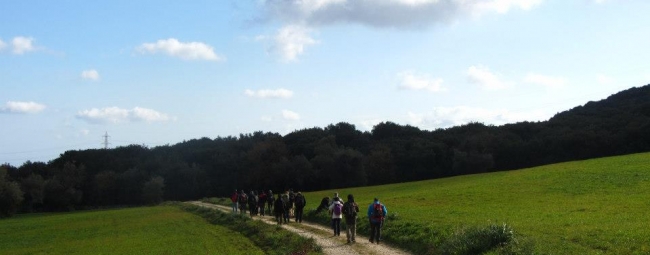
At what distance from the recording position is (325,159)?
12719 cm

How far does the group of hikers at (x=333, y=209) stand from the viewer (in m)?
29.1

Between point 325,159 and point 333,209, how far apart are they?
9484cm

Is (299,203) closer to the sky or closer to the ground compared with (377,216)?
closer to the sky

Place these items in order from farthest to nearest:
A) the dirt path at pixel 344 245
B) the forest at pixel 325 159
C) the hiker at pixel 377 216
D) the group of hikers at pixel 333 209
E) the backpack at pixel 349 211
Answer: the forest at pixel 325 159 → the backpack at pixel 349 211 → the group of hikers at pixel 333 209 → the hiker at pixel 377 216 → the dirt path at pixel 344 245

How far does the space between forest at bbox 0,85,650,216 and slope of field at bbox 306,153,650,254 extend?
152ft

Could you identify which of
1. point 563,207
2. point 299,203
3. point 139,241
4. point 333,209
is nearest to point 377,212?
point 333,209

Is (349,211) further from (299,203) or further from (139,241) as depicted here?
(139,241)

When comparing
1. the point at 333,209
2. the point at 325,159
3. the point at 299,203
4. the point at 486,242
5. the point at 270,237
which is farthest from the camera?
the point at 325,159

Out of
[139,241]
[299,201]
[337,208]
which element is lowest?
[139,241]

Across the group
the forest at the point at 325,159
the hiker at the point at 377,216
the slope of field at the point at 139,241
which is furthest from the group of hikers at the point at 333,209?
the forest at the point at 325,159

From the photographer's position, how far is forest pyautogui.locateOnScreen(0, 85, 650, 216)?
109m

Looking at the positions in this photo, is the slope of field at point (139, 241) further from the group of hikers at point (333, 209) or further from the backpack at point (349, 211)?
the backpack at point (349, 211)

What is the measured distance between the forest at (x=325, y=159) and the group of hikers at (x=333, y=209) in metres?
67.1

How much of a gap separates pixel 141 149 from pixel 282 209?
423 ft
